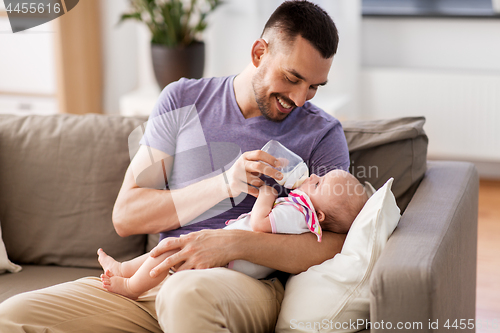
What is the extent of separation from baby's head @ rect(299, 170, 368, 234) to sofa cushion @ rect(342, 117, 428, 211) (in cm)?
22

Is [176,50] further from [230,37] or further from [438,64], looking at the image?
[438,64]

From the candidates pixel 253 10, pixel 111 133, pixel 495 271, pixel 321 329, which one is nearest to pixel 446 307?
pixel 321 329

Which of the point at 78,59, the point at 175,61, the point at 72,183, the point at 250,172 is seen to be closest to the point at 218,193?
the point at 250,172

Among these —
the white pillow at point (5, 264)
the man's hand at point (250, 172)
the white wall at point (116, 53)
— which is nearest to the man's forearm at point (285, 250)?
the man's hand at point (250, 172)

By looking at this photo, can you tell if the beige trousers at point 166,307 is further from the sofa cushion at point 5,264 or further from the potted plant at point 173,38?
the potted plant at point 173,38

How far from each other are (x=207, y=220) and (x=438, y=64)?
8.25 ft

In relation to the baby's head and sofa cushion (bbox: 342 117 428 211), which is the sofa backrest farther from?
the baby's head

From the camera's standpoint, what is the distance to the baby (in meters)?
1.34

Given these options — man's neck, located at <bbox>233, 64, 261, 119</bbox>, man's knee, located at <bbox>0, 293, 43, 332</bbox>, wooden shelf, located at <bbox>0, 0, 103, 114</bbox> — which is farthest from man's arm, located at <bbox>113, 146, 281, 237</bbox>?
wooden shelf, located at <bbox>0, 0, 103, 114</bbox>

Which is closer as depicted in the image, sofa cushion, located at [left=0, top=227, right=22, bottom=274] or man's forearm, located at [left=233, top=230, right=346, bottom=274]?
man's forearm, located at [left=233, top=230, right=346, bottom=274]

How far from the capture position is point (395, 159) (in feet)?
5.31

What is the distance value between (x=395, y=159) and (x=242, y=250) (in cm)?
60

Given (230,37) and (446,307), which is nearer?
(446,307)

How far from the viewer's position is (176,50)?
10.3 ft
